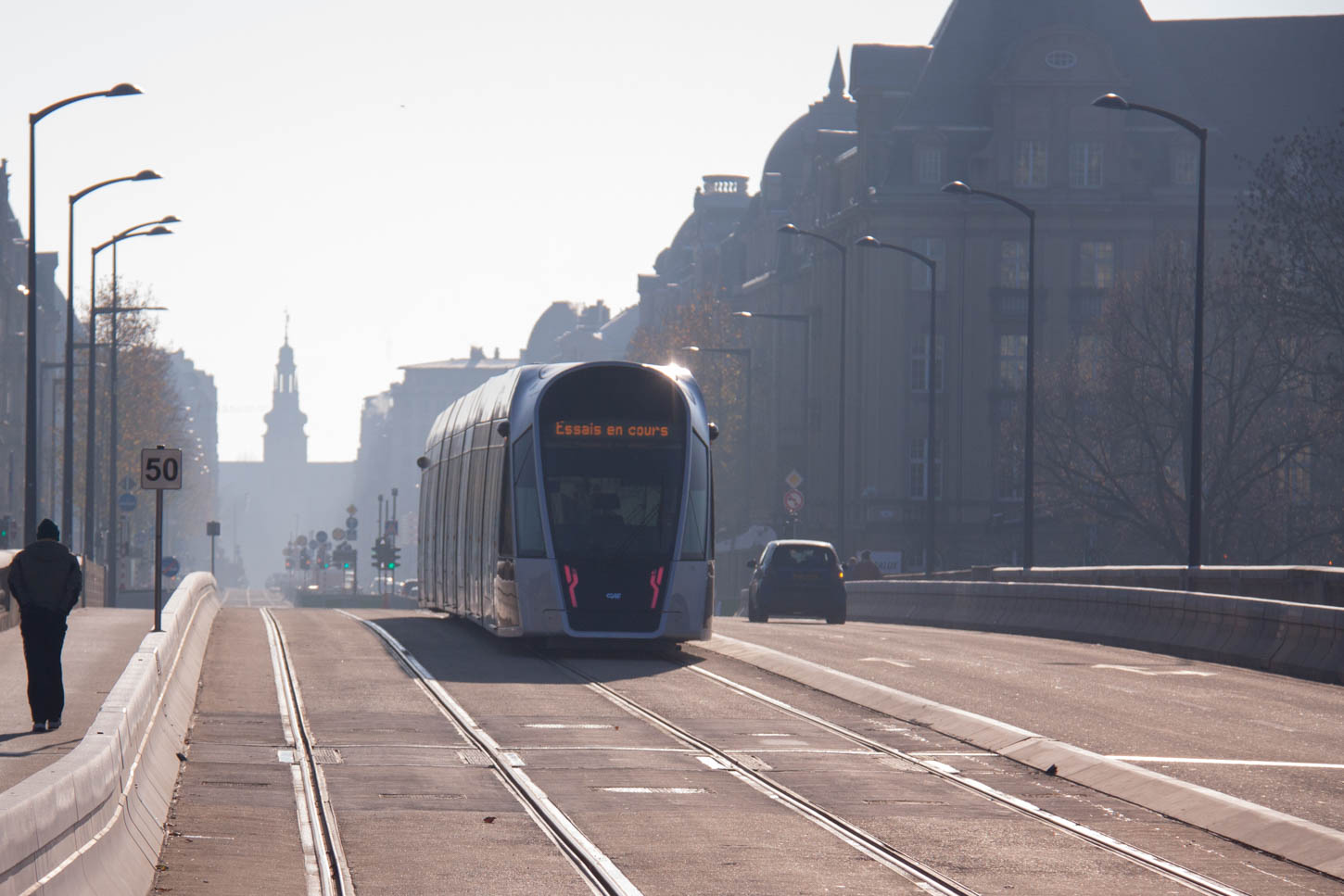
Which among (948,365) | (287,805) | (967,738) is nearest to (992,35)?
(948,365)

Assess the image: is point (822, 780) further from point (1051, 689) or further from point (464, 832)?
point (1051, 689)

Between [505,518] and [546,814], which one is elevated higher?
[505,518]

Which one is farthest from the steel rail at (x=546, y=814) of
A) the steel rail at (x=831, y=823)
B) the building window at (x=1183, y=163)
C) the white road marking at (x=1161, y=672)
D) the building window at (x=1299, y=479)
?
the building window at (x=1183, y=163)

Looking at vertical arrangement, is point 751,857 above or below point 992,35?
below

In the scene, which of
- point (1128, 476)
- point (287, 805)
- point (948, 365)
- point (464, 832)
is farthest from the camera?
point (948, 365)

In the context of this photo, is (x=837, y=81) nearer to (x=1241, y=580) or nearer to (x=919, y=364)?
(x=919, y=364)

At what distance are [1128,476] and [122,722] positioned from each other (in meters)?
47.0

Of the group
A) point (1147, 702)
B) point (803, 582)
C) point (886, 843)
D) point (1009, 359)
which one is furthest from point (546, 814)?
point (1009, 359)

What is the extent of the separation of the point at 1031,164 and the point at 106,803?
6407 cm

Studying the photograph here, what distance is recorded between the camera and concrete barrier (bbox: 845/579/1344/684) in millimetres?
23125

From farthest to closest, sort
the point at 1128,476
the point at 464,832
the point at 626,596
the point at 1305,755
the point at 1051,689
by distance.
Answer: the point at 1128,476, the point at 626,596, the point at 1051,689, the point at 1305,755, the point at 464,832

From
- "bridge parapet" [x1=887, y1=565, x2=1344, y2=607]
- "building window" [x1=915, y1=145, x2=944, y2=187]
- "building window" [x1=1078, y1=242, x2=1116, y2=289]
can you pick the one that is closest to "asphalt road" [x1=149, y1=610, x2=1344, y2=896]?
"bridge parapet" [x1=887, y1=565, x2=1344, y2=607]

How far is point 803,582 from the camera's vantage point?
40438 mm

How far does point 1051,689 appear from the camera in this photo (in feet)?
69.4
